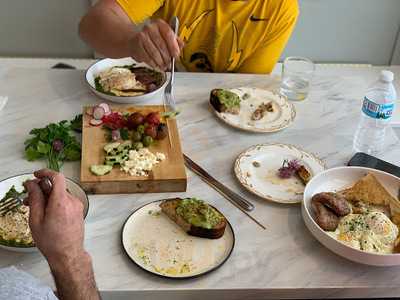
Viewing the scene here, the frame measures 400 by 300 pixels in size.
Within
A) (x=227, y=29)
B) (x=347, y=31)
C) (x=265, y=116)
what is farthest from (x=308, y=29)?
(x=265, y=116)

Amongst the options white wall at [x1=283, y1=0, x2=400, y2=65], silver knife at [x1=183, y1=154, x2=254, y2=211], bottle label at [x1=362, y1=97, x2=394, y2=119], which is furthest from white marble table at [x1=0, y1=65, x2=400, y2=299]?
white wall at [x1=283, y1=0, x2=400, y2=65]

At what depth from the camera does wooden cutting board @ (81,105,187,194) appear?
129 cm

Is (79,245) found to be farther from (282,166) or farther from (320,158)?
(320,158)

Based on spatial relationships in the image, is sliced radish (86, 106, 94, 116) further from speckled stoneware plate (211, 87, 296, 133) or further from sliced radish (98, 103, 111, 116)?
speckled stoneware plate (211, 87, 296, 133)

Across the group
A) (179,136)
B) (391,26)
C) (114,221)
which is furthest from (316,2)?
(114,221)

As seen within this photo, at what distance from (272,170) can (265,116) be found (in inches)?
10.1

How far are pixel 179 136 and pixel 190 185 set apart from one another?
20 centimetres

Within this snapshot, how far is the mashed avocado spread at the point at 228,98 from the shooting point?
1.60 m

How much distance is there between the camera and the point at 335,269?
3.84ft

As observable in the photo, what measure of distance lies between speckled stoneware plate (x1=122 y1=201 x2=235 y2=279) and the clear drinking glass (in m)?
0.66

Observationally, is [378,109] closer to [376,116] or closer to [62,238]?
[376,116]

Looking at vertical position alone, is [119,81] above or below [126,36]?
below

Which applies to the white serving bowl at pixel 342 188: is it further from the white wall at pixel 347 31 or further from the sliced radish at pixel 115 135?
the white wall at pixel 347 31

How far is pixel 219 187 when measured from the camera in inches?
53.3
